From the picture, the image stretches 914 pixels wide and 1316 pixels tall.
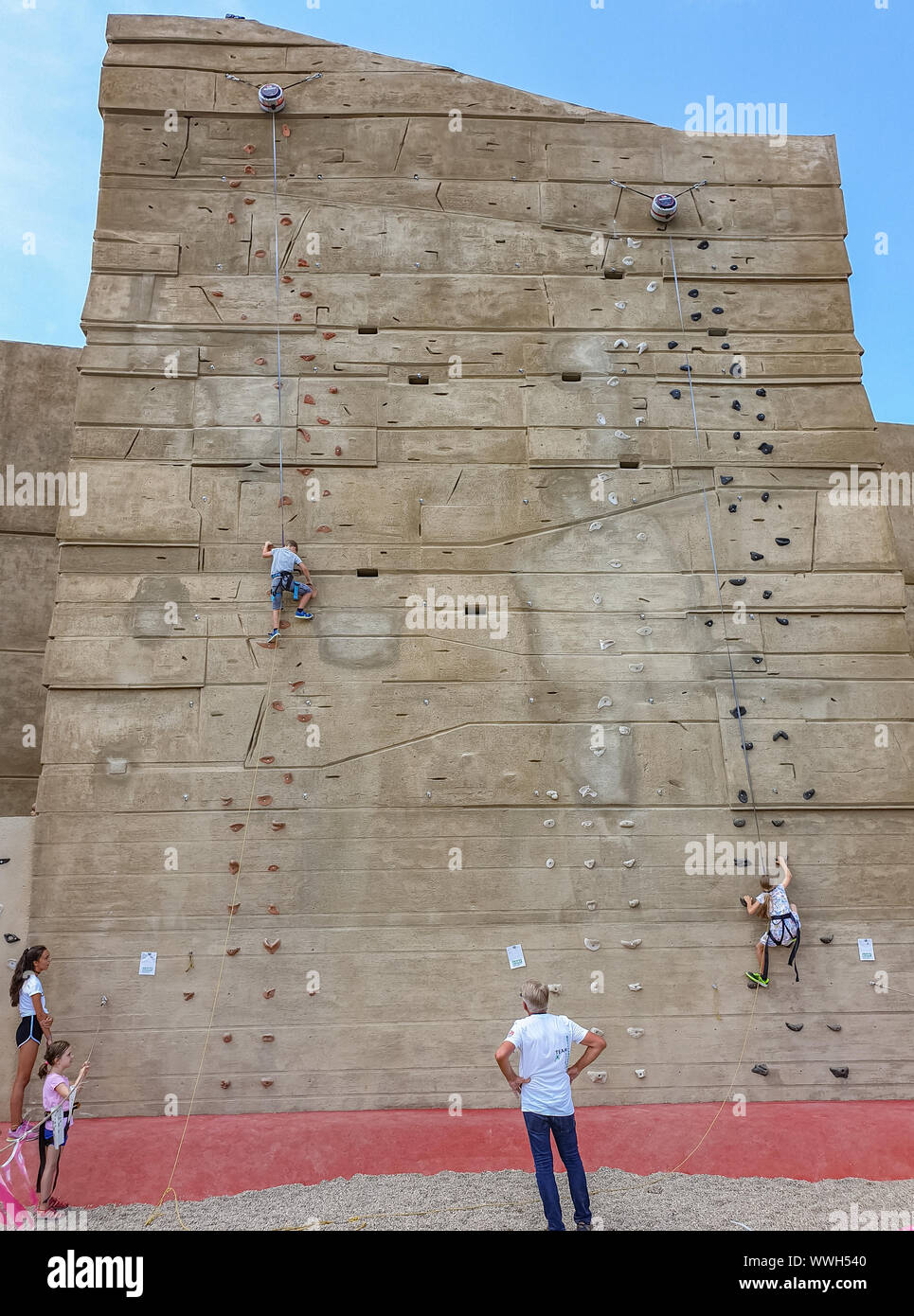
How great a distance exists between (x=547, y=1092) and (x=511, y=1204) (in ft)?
4.02

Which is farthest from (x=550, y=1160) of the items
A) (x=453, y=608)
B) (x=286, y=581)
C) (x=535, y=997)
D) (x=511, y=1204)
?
(x=286, y=581)

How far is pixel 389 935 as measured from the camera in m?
6.89

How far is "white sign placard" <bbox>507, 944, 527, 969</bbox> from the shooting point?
22.5 feet

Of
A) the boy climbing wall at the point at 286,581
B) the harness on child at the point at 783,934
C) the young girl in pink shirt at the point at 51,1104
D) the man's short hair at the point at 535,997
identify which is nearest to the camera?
the man's short hair at the point at 535,997

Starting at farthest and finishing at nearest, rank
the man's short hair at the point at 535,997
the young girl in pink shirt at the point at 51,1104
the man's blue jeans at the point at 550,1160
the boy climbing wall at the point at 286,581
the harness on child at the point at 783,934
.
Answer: the boy climbing wall at the point at 286,581 → the harness on child at the point at 783,934 → the young girl in pink shirt at the point at 51,1104 → the man's short hair at the point at 535,997 → the man's blue jeans at the point at 550,1160

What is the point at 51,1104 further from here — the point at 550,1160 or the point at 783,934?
the point at 783,934

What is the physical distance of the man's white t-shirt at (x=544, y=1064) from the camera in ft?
14.1

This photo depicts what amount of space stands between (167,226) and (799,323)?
580 cm

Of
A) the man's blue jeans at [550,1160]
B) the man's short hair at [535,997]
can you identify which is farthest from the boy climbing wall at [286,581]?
the man's blue jeans at [550,1160]

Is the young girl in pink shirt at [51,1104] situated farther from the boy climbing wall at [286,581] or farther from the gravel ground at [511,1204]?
the boy climbing wall at [286,581]

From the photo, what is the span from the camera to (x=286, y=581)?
7398 millimetres

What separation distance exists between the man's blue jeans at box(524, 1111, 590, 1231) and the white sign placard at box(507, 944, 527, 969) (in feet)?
8.02

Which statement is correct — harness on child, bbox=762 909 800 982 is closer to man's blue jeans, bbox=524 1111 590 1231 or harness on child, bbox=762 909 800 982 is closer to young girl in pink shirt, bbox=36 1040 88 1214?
man's blue jeans, bbox=524 1111 590 1231

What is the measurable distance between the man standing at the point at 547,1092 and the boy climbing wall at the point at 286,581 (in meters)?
3.95
